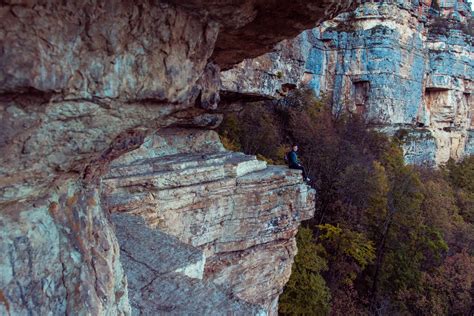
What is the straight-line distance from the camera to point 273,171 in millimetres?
7055

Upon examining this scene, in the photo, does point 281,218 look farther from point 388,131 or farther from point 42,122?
point 388,131

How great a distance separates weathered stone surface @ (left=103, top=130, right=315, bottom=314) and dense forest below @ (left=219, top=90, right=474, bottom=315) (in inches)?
134

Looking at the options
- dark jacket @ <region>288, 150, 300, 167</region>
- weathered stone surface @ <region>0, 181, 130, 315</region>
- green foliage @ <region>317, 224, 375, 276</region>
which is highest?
weathered stone surface @ <region>0, 181, 130, 315</region>

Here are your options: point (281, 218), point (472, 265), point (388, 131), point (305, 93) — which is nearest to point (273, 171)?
point (281, 218)

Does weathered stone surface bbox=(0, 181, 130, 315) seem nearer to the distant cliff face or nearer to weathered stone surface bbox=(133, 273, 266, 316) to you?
weathered stone surface bbox=(133, 273, 266, 316)

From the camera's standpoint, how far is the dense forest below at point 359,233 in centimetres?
1153

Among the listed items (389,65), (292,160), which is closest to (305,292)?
(292,160)

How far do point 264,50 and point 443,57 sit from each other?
84.3ft

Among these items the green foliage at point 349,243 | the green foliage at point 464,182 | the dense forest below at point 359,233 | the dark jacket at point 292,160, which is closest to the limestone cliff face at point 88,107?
the dark jacket at point 292,160

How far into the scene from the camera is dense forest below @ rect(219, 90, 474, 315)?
1153cm

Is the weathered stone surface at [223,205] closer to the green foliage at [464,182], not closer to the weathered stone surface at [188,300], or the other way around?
the weathered stone surface at [188,300]

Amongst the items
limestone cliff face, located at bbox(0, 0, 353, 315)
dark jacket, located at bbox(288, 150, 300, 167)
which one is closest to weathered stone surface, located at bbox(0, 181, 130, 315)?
limestone cliff face, located at bbox(0, 0, 353, 315)

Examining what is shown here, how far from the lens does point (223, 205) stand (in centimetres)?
637

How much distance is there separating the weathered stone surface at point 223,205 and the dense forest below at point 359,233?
11.2 ft
